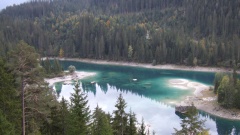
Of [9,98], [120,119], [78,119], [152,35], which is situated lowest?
[120,119]

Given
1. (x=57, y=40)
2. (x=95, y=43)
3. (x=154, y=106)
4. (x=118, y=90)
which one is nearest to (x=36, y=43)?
(x=57, y=40)

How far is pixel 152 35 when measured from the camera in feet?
489

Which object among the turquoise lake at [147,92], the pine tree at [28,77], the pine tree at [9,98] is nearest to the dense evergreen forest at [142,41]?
the pine tree at [28,77]

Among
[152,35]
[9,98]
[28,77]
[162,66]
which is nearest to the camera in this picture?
[28,77]

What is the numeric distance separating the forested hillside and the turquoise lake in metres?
11.4

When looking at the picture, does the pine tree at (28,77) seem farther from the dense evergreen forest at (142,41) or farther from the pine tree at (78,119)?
the pine tree at (78,119)

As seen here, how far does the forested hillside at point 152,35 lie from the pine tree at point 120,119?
318ft

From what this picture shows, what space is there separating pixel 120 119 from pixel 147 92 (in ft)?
186

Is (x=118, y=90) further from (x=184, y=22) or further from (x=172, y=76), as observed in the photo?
(x=184, y=22)

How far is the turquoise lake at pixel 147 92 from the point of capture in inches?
2337

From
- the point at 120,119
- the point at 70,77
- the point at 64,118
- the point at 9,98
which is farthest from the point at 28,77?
the point at 70,77

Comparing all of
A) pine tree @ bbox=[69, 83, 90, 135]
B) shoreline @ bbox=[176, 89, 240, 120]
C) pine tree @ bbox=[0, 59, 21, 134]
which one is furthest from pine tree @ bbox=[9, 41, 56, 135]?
shoreline @ bbox=[176, 89, 240, 120]

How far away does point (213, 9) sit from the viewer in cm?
17400

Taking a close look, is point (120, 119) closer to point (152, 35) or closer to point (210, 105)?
point (210, 105)
